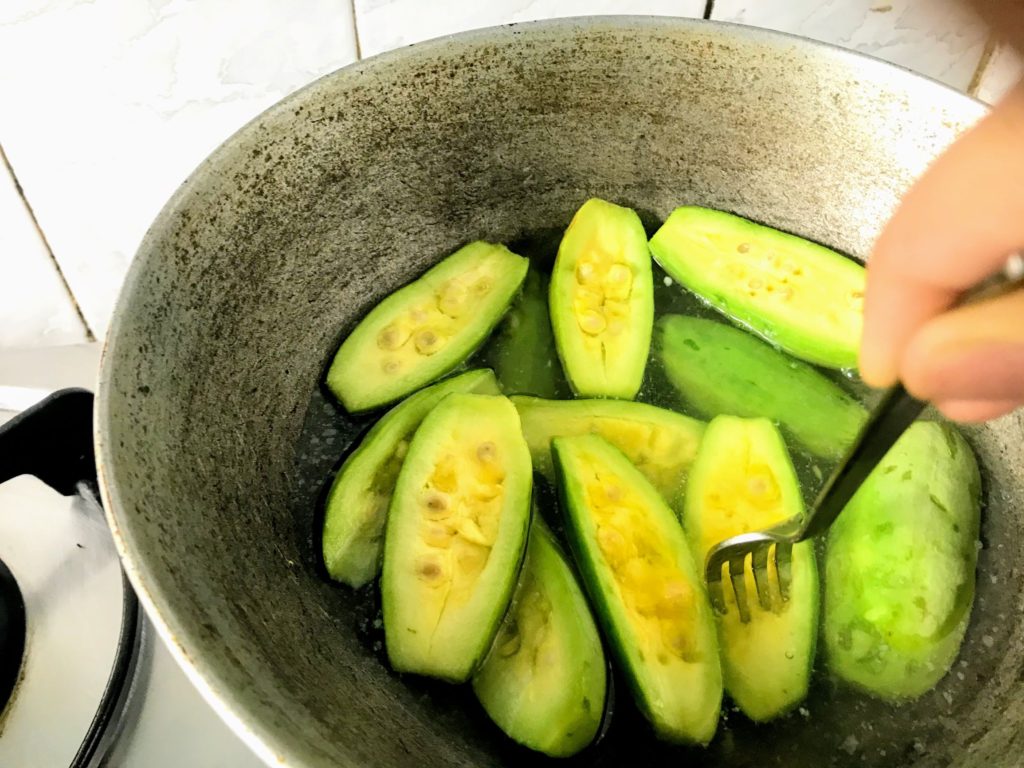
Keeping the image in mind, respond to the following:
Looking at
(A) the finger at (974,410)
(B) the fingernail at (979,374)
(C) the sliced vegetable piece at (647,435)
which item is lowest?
(C) the sliced vegetable piece at (647,435)

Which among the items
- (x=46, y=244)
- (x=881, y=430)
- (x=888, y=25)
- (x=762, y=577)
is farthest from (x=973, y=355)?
(x=46, y=244)

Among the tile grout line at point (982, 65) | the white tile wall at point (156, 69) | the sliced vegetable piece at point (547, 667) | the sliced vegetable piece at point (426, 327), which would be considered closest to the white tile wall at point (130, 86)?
the white tile wall at point (156, 69)

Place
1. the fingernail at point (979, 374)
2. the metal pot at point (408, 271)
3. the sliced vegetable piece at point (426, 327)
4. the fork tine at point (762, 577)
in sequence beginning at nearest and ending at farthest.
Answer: the fingernail at point (979, 374)
the metal pot at point (408, 271)
the fork tine at point (762, 577)
the sliced vegetable piece at point (426, 327)

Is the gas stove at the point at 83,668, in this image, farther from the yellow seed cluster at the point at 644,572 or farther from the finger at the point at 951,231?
the finger at the point at 951,231

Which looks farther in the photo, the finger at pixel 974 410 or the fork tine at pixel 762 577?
the fork tine at pixel 762 577

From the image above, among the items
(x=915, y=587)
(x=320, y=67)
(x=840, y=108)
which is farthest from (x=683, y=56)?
(x=915, y=587)

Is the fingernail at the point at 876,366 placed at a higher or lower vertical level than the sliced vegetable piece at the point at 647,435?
higher

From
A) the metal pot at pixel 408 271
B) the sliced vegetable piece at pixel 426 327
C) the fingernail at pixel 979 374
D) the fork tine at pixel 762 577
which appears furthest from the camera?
the sliced vegetable piece at pixel 426 327

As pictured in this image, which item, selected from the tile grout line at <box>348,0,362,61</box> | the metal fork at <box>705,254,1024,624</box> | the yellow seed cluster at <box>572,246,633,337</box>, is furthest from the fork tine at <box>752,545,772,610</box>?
the tile grout line at <box>348,0,362,61</box>
